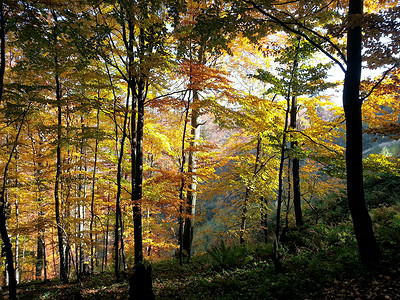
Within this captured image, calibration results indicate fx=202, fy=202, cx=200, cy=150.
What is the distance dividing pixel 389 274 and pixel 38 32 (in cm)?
824

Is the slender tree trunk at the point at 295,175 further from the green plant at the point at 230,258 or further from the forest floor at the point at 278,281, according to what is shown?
the green plant at the point at 230,258

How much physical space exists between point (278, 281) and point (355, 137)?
11.6ft

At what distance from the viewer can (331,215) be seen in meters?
11.7

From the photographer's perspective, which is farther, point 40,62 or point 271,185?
point 271,185

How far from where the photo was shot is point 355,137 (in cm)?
436

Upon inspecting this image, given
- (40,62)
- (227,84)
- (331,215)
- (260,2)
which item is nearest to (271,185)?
(331,215)

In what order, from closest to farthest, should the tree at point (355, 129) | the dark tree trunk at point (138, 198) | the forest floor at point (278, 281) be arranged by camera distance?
the forest floor at point (278, 281)
the tree at point (355, 129)
the dark tree trunk at point (138, 198)

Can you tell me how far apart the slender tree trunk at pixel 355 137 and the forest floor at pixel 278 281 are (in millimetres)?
681

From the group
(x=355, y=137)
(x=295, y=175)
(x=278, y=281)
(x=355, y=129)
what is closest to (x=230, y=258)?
(x=278, y=281)

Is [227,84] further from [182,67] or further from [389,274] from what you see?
[389,274]

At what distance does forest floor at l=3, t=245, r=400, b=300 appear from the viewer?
11.7 feet

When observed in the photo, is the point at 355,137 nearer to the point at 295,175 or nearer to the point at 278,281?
the point at 278,281

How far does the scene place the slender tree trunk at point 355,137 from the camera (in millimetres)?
4312

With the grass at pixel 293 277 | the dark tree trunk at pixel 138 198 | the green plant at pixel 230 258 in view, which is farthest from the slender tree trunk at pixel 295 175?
the dark tree trunk at pixel 138 198
